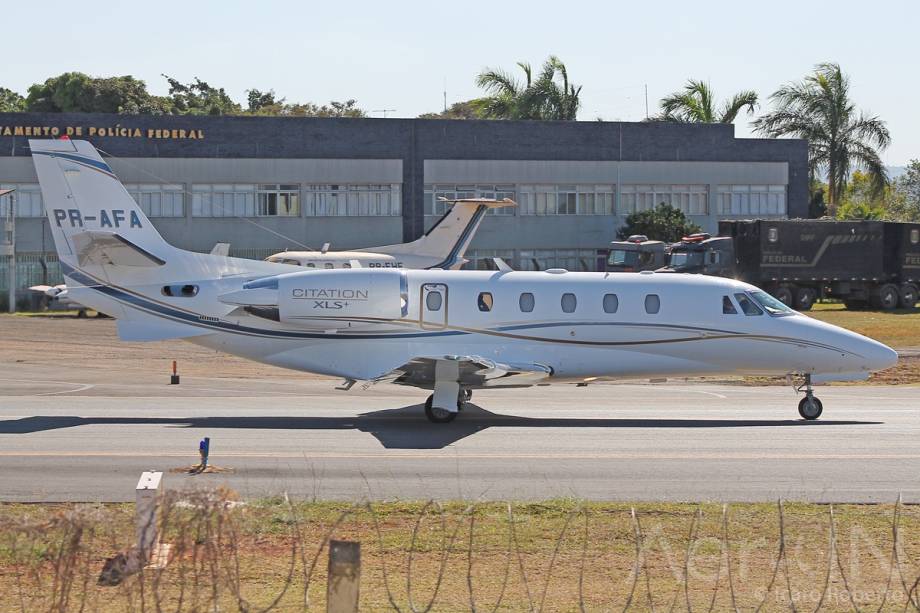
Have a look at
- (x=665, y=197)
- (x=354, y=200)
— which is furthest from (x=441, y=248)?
(x=665, y=197)

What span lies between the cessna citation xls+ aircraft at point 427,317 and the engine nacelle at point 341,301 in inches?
0.8

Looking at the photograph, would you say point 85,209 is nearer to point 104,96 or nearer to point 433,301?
point 433,301

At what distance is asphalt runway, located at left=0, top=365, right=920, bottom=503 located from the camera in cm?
1534

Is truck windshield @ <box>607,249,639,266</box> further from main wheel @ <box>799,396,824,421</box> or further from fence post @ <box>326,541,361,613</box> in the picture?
fence post @ <box>326,541,361,613</box>

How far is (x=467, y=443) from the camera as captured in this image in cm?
1936

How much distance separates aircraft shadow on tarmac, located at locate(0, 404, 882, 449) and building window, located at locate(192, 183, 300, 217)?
42250mm

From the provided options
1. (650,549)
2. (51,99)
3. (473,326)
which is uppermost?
(51,99)

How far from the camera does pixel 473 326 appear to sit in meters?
22.7

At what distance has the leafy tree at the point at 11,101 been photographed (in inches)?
4317

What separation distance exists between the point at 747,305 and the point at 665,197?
48.6 m

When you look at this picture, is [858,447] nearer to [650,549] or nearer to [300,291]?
[650,549]

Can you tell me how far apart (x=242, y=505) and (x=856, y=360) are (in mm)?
13989

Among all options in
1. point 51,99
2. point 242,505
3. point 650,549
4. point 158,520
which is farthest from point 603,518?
point 51,99

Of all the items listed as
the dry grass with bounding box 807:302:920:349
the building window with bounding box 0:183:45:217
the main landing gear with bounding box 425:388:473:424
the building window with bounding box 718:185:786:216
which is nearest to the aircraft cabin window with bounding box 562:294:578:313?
the main landing gear with bounding box 425:388:473:424
